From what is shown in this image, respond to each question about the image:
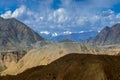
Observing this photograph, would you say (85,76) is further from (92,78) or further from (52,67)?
(52,67)

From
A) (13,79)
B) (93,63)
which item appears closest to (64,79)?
(93,63)

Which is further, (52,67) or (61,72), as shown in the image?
(52,67)

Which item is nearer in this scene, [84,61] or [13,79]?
[84,61]

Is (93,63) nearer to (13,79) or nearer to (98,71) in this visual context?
(98,71)

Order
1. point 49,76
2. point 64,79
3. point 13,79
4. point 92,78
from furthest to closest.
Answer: point 13,79 → point 49,76 → point 64,79 → point 92,78

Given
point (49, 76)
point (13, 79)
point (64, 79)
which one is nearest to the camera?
point (64, 79)

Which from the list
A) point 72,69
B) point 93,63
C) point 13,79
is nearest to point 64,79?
point 72,69

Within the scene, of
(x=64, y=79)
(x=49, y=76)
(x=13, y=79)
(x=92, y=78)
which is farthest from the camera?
(x=13, y=79)

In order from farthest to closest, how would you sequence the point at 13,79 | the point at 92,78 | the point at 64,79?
the point at 13,79 → the point at 64,79 → the point at 92,78

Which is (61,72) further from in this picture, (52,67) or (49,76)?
(52,67)
